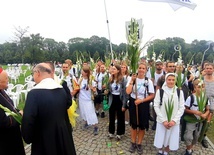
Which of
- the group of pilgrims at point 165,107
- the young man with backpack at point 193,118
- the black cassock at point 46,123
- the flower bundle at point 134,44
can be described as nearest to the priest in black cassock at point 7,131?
the black cassock at point 46,123

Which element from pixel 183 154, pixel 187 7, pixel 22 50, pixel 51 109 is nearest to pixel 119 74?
pixel 183 154

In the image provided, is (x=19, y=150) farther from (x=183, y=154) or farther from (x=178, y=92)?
(x=183, y=154)

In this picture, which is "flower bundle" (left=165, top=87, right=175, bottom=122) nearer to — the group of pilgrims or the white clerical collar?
the group of pilgrims

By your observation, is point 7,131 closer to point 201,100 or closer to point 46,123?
point 46,123

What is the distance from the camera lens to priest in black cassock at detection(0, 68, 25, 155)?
240 centimetres

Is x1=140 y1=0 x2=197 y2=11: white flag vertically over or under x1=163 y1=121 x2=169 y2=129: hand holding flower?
over

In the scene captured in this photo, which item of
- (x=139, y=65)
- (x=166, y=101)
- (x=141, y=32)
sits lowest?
(x=166, y=101)

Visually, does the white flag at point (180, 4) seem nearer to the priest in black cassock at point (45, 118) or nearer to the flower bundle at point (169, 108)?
the flower bundle at point (169, 108)

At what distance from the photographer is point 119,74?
466cm

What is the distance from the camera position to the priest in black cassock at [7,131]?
240 centimetres

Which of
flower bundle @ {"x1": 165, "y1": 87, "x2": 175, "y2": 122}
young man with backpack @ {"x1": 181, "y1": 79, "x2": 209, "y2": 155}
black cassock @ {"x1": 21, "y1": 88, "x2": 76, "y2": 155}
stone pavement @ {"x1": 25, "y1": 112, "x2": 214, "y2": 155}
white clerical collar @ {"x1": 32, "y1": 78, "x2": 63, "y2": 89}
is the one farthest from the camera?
stone pavement @ {"x1": 25, "y1": 112, "x2": 214, "y2": 155}

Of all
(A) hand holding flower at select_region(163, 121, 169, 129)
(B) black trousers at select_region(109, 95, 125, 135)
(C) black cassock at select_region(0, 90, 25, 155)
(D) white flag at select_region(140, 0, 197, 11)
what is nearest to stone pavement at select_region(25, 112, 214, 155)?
(B) black trousers at select_region(109, 95, 125, 135)

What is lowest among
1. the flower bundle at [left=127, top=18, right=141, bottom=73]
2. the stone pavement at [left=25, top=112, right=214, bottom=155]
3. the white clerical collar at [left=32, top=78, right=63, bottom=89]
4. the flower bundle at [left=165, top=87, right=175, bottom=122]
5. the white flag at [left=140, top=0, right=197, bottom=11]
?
the stone pavement at [left=25, top=112, right=214, bottom=155]

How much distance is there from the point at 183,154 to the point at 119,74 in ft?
7.48
